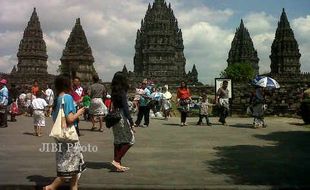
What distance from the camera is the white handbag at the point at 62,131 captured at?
6.55m

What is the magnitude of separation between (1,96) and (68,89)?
9615 millimetres

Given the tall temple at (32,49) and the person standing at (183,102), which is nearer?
the person standing at (183,102)

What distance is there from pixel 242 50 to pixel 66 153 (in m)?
104

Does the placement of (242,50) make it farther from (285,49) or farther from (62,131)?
(62,131)

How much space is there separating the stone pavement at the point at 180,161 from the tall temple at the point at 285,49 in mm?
82343

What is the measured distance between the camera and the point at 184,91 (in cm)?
1736

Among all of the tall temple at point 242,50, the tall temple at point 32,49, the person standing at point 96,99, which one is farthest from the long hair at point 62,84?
the tall temple at point 242,50

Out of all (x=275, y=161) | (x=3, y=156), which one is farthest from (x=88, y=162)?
(x=275, y=161)

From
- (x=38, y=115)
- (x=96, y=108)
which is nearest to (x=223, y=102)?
(x=96, y=108)

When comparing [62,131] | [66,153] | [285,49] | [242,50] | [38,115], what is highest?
[242,50]

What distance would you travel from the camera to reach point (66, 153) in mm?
6621

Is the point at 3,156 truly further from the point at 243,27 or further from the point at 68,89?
the point at 243,27

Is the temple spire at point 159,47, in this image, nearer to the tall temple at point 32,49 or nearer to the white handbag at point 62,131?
the tall temple at point 32,49

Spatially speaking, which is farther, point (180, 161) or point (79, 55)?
point (79, 55)
